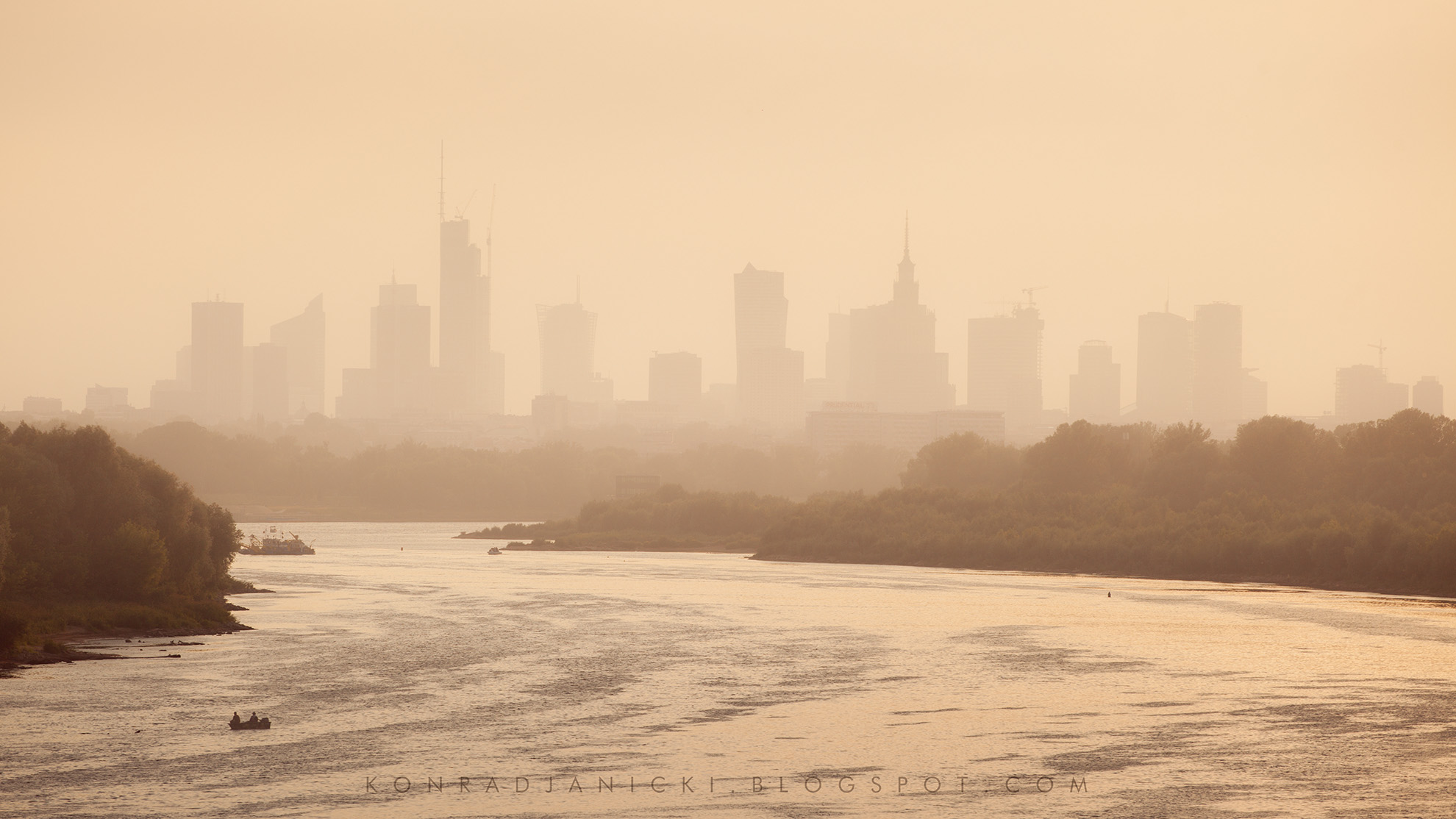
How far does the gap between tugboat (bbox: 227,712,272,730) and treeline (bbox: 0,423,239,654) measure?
869 inches

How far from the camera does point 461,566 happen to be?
446 ft

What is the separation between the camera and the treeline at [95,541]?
223ft

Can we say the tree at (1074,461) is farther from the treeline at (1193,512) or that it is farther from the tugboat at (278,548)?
the tugboat at (278,548)

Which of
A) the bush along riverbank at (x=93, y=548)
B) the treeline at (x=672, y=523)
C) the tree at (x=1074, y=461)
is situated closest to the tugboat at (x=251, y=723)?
the bush along riverbank at (x=93, y=548)

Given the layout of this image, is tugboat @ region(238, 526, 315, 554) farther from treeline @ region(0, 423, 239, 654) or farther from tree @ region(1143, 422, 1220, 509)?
tree @ region(1143, 422, 1220, 509)

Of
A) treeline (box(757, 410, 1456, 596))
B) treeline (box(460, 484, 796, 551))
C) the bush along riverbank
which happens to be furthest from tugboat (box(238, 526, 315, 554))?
the bush along riverbank

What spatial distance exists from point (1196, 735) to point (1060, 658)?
18365 mm

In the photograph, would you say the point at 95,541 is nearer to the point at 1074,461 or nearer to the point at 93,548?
the point at 93,548

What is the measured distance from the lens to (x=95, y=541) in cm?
7406

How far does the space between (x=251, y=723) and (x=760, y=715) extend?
1599cm

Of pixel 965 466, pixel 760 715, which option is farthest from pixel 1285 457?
pixel 760 715

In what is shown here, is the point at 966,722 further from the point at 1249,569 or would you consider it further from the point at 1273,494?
the point at 1273,494

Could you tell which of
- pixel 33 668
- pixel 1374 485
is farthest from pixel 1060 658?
pixel 1374 485

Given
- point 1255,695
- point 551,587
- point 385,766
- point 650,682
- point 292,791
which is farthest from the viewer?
point 551,587
